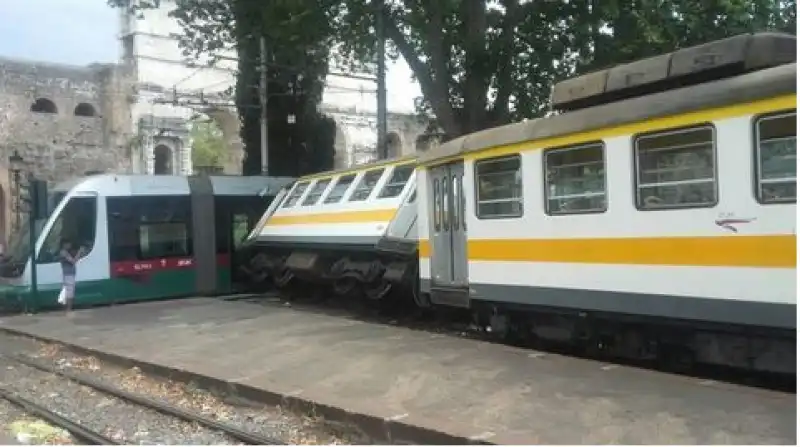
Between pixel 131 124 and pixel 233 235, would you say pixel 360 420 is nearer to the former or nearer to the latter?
pixel 233 235

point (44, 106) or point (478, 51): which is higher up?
point (44, 106)

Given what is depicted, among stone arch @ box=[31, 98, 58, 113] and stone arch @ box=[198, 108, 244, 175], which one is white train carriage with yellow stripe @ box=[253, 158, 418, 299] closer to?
stone arch @ box=[31, 98, 58, 113]

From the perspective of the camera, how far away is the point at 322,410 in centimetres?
803

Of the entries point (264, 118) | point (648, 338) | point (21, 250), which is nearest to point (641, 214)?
point (648, 338)

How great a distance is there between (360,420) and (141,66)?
40183mm

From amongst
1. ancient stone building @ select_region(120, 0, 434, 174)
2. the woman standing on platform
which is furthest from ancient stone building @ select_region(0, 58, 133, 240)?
the woman standing on platform

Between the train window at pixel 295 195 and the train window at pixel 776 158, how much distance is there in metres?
11.6

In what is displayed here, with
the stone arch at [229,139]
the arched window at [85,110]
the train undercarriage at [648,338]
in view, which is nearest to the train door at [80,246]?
the train undercarriage at [648,338]

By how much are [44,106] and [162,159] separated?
26.8 ft

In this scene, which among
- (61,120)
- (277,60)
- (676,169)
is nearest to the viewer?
(676,169)

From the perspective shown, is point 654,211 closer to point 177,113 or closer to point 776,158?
point 776,158

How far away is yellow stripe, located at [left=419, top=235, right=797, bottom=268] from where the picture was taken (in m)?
7.45

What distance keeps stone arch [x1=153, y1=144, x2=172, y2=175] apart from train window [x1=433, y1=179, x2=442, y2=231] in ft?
113

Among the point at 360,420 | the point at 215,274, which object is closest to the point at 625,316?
the point at 360,420
